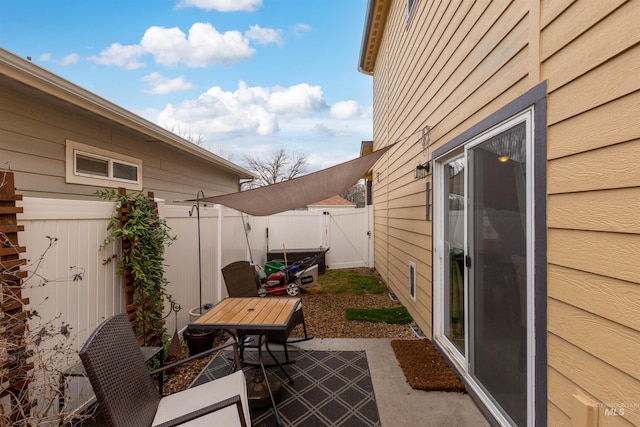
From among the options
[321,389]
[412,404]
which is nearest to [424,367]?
[412,404]

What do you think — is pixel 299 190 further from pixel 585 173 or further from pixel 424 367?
pixel 585 173

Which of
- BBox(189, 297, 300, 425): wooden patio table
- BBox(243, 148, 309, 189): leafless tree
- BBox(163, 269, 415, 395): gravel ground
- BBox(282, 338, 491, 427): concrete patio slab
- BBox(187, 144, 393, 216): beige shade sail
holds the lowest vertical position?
BBox(163, 269, 415, 395): gravel ground

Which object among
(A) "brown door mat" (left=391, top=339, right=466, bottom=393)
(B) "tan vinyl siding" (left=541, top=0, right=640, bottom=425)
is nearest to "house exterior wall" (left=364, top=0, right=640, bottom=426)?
(B) "tan vinyl siding" (left=541, top=0, right=640, bottom=425)

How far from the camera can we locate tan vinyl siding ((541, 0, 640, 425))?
115 centimetres

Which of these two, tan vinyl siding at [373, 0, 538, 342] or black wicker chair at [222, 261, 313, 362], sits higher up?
tan vinyl siding at [373, 0, 538, 342]

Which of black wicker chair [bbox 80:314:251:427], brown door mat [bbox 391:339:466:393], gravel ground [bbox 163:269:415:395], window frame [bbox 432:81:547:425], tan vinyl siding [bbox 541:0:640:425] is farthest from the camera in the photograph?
gravel ground [bbox 163:269:415:395]

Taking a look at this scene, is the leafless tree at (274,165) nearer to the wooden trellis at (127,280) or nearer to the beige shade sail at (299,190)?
the beige shade sail at (299,190)

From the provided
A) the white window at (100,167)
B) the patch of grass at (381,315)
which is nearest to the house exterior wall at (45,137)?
the white window at (100,167)

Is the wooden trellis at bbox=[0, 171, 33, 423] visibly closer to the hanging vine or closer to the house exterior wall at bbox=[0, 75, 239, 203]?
the house exterior wall at bbox=[0, 75, 239, 203]

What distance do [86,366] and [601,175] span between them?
251 centimetres

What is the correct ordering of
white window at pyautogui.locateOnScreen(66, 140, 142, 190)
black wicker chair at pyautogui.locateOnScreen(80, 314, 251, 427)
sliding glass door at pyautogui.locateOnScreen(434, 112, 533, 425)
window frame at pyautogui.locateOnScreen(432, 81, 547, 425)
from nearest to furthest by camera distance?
black wicker chair at pyautogui.locateOnScreen(80, 314, 251, 427) → window frame at pyautogui.locateOnScreen(432, 81, 547, 425) → sliding glass door at pyautogui.locateOnScreen(434, 112, 533, 425) → white window at pyautogui.locateOnScreen(66, 140, 142, 190)

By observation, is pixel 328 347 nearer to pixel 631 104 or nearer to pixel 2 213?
pixel 2 213

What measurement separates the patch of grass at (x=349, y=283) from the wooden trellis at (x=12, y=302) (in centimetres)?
493

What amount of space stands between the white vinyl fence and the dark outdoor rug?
1072mm
